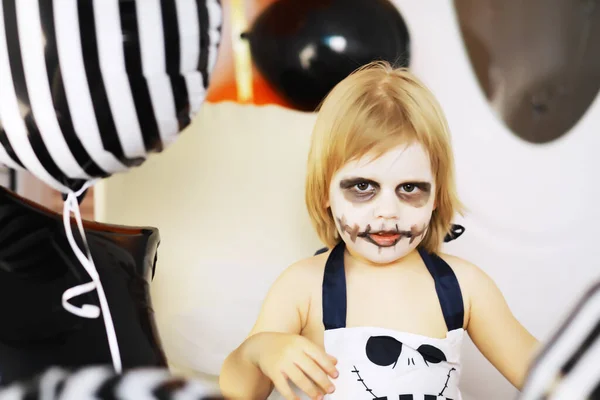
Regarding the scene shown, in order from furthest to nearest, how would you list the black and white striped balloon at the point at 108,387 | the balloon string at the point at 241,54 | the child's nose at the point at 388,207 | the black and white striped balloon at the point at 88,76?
the balloon string at the point at 241,54 → the child's nose at the point at 388,207 → the black and white striped balloon at the point at 88,76 → the black and white striped balloon at the point at 108,387

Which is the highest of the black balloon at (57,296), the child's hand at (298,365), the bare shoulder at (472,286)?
the bare shoulder at (472,286)

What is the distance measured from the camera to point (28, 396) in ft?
1.56

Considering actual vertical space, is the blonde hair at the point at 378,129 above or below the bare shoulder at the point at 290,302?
above

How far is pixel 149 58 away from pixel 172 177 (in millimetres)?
581

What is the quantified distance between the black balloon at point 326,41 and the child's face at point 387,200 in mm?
227

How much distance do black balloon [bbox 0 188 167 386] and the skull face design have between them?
0.25 m

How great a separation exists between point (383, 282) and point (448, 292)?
8 cm

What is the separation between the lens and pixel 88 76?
60 centimetres

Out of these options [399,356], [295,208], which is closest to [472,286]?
[399,356]

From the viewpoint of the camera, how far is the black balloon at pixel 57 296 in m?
0.64

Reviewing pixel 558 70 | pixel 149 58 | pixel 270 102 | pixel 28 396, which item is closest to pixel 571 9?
pixel 558 70

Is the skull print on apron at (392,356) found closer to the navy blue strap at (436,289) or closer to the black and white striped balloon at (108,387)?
the navy blue strap at (436,289)

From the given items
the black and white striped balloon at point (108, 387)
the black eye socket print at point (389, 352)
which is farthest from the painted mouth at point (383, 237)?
the black and white striped balloon at point (108, 387)

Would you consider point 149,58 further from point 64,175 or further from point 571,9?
point 571,9
